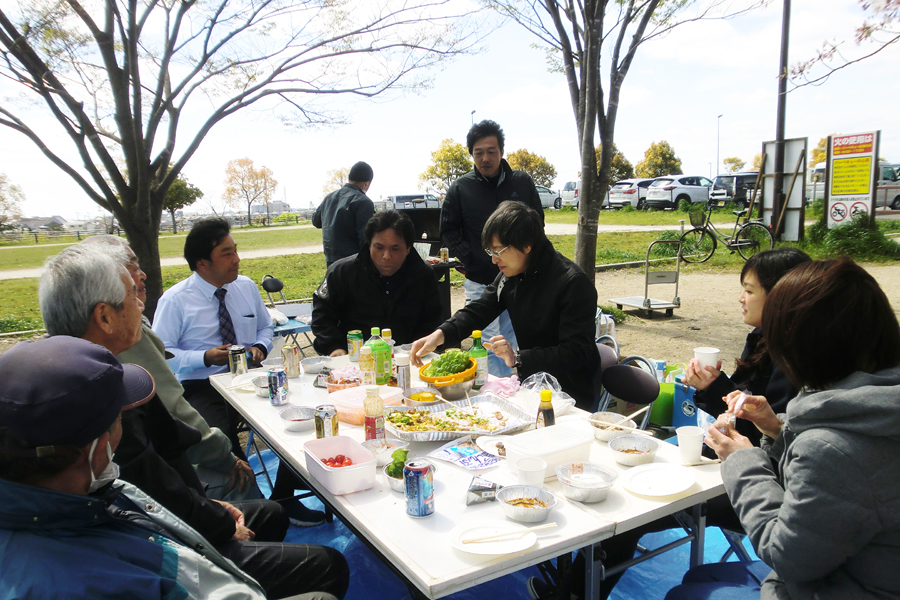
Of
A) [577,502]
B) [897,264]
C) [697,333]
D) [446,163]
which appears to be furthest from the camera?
[446,163]

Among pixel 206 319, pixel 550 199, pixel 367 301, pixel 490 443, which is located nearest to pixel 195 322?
pixel 206 319

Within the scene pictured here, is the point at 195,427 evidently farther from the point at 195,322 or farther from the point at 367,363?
the point at 195,322

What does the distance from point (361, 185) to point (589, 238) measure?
2.69m

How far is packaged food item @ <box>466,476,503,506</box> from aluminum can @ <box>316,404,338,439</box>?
0.67 metres

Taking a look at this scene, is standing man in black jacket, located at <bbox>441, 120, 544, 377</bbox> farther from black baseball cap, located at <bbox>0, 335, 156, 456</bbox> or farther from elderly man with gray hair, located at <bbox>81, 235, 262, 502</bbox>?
black baseball cap, located at <bbox>0, 335, 156, 456</bbox>

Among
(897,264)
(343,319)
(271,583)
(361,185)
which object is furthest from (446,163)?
(271,583)

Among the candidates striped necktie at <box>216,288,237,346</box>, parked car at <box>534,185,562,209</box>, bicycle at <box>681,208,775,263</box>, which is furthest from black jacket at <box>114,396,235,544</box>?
parked car at <box>534,185,562,209</box>

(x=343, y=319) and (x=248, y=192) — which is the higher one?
(x=248, y=192)

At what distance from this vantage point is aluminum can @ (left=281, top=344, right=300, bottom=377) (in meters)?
3.10

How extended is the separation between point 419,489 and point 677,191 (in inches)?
1099

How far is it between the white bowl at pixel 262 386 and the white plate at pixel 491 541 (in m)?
1.63

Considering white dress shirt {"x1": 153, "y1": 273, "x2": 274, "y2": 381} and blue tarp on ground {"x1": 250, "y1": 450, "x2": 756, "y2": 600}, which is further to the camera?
white dress shirt {"x1": 153, "y1": 273, "x2": 274, "y2": 381}

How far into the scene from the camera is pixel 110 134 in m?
5.72

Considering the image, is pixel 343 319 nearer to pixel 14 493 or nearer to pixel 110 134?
Result: pixel 14 493
